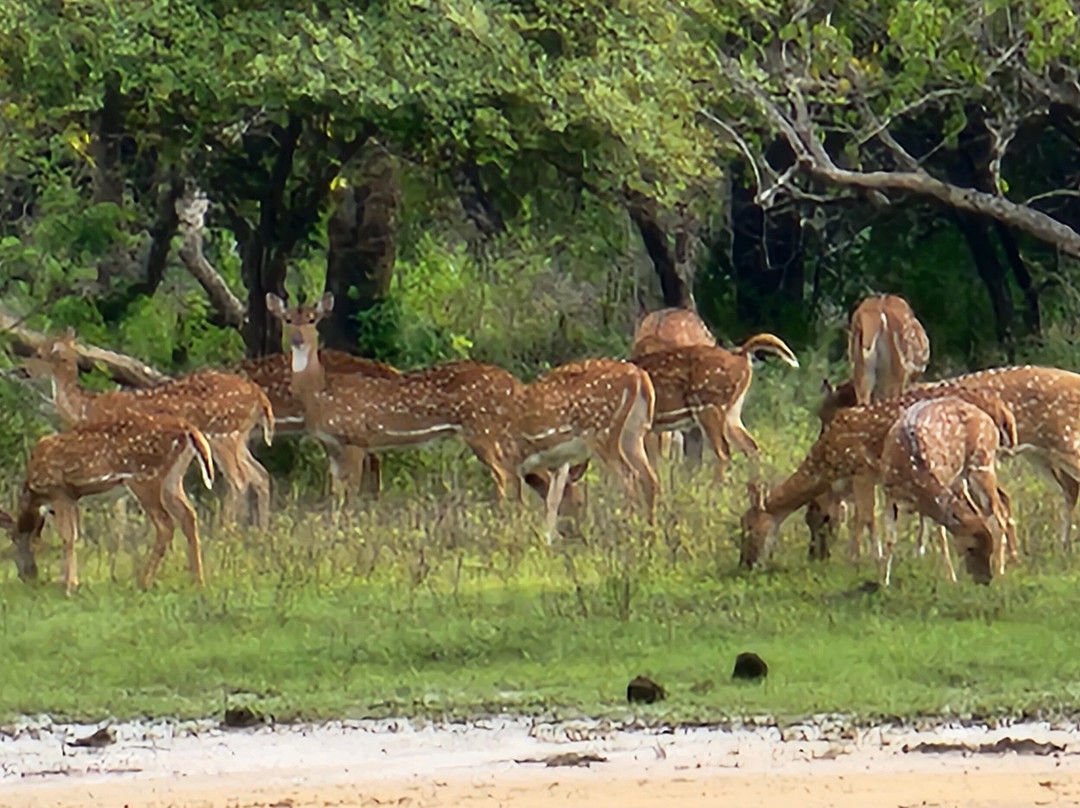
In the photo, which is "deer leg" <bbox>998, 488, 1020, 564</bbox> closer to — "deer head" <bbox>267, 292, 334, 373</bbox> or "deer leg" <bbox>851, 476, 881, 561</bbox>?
"deer leg" <bbox>851, 476, 881, 561</bbox>

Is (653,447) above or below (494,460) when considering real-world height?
below

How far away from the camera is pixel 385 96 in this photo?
14.7 metres

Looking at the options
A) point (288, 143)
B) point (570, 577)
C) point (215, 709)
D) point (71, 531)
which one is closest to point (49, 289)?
point (288, 143)

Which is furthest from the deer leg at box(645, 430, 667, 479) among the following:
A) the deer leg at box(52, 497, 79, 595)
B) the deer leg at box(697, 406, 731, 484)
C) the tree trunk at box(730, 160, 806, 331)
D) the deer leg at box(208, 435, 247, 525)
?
the tree trunk at box(730, 160, 806, 331)

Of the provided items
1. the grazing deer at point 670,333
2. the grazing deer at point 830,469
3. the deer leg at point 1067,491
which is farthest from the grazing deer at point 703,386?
the grazing deer at point 830,469

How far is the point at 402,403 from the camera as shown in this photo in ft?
50.6

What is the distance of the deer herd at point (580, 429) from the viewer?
1205 cm

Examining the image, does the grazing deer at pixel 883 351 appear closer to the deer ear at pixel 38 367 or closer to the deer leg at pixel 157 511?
the deer ear at pixel 38 367

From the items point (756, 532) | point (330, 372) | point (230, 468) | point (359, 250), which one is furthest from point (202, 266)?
point (756, 532)

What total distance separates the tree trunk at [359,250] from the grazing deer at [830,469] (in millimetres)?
6697

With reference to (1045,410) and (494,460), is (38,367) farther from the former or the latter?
(1045,410)

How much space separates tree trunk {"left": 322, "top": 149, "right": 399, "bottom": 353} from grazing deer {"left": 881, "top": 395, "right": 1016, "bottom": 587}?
23.5 feet

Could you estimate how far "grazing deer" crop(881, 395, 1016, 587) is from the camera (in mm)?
11656

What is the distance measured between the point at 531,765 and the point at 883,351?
8.44 meters
